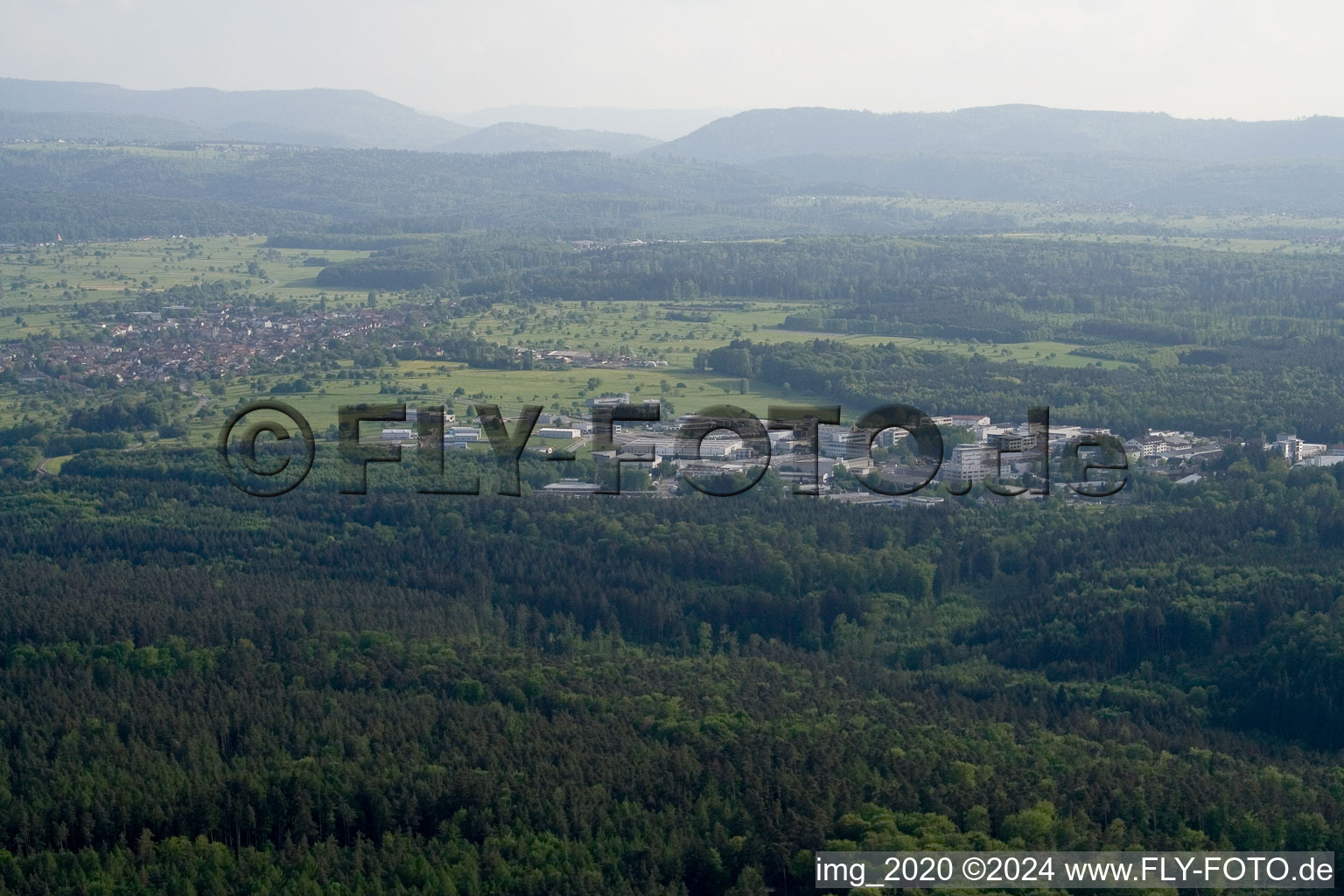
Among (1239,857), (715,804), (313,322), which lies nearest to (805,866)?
(715,804)

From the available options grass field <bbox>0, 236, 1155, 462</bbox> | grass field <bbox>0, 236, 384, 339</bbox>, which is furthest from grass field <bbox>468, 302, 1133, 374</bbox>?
grass field <bbox>0, 236, 384, 339</bbox>

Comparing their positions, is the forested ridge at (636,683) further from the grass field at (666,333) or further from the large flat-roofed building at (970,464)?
the grass field at (666,333)

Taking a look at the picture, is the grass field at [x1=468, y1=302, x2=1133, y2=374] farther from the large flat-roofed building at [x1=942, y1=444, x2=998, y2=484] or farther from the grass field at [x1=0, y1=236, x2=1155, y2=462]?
the large flat-roofed building at [x1=942, y1=444, x2=998, y2=484]

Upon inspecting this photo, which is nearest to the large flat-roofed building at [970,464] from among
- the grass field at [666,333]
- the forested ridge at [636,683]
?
the forested ridge at [636,683]

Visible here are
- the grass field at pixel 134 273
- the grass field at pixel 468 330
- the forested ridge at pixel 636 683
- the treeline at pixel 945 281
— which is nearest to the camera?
the forested ridge at pixel 636 683

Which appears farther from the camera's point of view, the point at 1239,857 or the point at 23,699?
the point at 23,699

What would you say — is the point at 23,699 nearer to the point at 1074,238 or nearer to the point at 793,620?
the point at 793,620

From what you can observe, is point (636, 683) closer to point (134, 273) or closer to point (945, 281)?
point (945, 281)

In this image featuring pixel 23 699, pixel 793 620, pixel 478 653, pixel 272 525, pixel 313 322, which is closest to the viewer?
pixel 23 699
